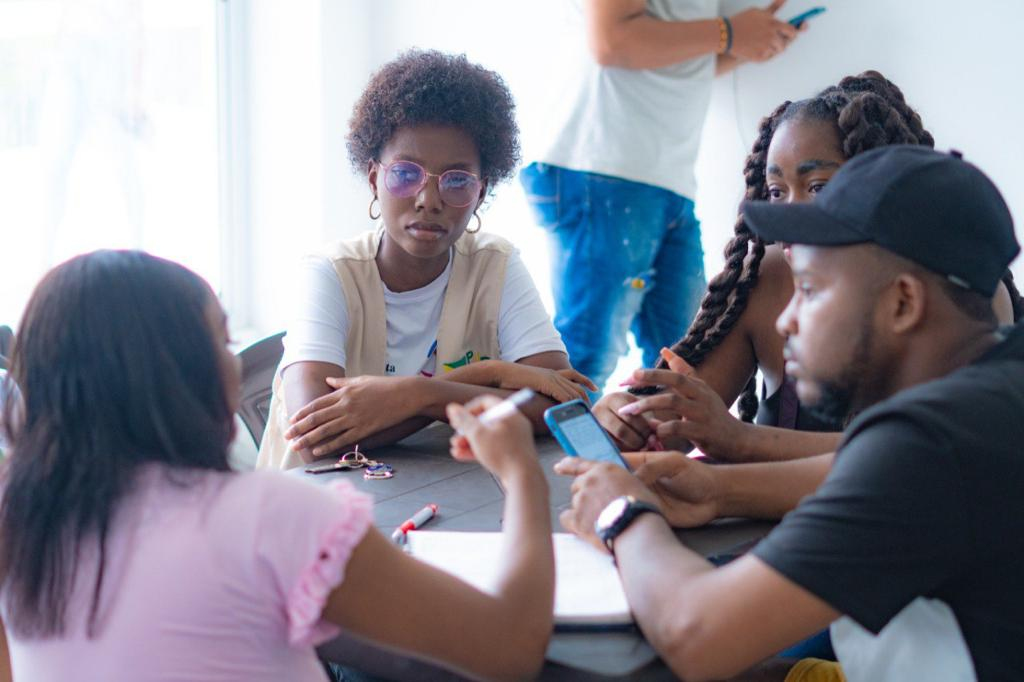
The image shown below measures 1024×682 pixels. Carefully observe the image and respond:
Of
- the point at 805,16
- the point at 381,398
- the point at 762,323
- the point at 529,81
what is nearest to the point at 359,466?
the point at 381,398

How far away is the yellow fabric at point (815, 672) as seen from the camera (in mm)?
1637

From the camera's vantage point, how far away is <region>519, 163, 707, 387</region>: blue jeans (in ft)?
11.0

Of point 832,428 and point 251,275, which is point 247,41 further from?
point 832,428

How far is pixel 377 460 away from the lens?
6.65ft

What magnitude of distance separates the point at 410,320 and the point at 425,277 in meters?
0.12

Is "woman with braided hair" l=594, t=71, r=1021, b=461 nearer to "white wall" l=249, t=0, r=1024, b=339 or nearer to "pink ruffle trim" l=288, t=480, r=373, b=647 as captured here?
"pink ruffle trim" l=288, t=480, r=373, b=647

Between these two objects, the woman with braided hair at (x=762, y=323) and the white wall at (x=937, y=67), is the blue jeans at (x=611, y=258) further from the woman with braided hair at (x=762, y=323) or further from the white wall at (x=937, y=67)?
the woman with braided hair at (x=762, y=323)

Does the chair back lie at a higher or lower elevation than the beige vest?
lower

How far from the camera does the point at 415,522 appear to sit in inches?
64.3

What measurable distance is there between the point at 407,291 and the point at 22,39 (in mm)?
1810

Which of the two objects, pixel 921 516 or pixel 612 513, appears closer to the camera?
pixel 921 516

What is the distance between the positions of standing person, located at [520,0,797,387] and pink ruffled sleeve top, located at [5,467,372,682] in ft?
7.52

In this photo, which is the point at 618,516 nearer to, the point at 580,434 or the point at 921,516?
the point at 580,434

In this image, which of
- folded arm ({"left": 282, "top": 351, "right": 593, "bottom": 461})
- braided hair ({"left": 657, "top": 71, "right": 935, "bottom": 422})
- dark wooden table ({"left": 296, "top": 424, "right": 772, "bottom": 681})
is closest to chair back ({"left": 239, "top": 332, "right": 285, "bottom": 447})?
folded arm ({"left": 282, "top": 351, "right": 593, "bottom": 461})
